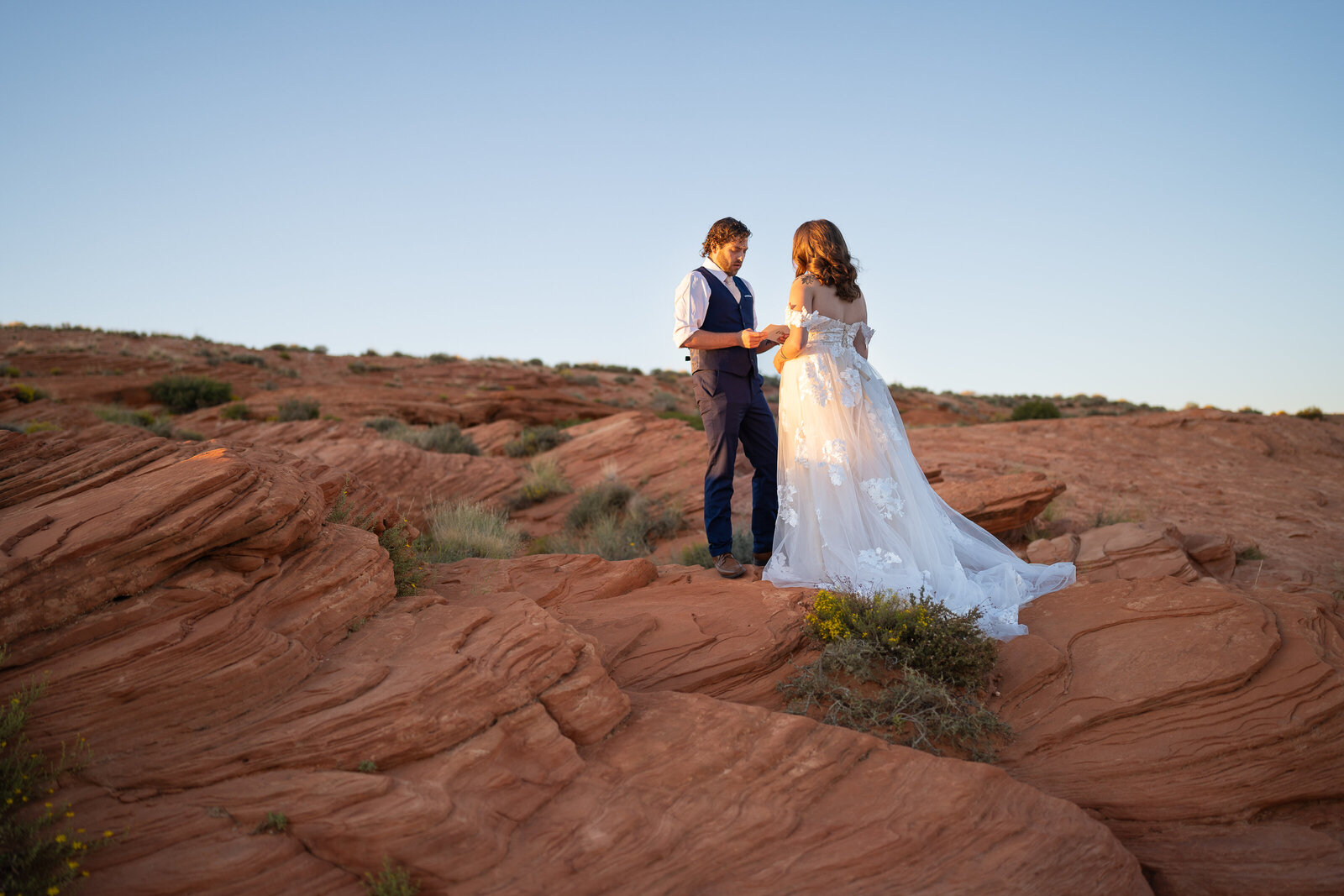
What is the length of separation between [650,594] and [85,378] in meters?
22.2

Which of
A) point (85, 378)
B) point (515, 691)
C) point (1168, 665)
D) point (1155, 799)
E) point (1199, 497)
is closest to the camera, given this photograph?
point (515, 691)

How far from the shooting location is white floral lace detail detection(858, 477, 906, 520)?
5.29m

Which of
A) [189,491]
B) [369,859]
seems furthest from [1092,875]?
[189,491]

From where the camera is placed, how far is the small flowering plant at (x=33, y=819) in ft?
7.59

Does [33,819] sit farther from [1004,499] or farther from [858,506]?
[1004,499]

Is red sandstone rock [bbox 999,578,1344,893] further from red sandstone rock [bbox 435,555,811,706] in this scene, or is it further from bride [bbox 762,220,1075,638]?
red sandstone rock [bbox 435,555,811,706]

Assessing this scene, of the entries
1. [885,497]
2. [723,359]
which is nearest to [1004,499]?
[885,497]

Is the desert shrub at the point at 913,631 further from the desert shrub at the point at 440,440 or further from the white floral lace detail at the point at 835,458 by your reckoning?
the desert shrub at the point at 440,440

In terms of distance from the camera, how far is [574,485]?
1245 centimetres

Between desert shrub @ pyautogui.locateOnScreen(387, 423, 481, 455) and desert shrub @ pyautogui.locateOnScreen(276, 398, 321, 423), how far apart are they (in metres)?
2.60

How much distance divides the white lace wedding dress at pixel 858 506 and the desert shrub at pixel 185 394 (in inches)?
762

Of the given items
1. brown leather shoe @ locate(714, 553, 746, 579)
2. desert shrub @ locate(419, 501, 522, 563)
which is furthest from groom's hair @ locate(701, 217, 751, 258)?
desert shrub @ locate(419, 501, 522, 563)

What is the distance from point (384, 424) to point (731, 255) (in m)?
12.5

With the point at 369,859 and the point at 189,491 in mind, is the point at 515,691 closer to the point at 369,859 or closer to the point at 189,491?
the point at 369,859
